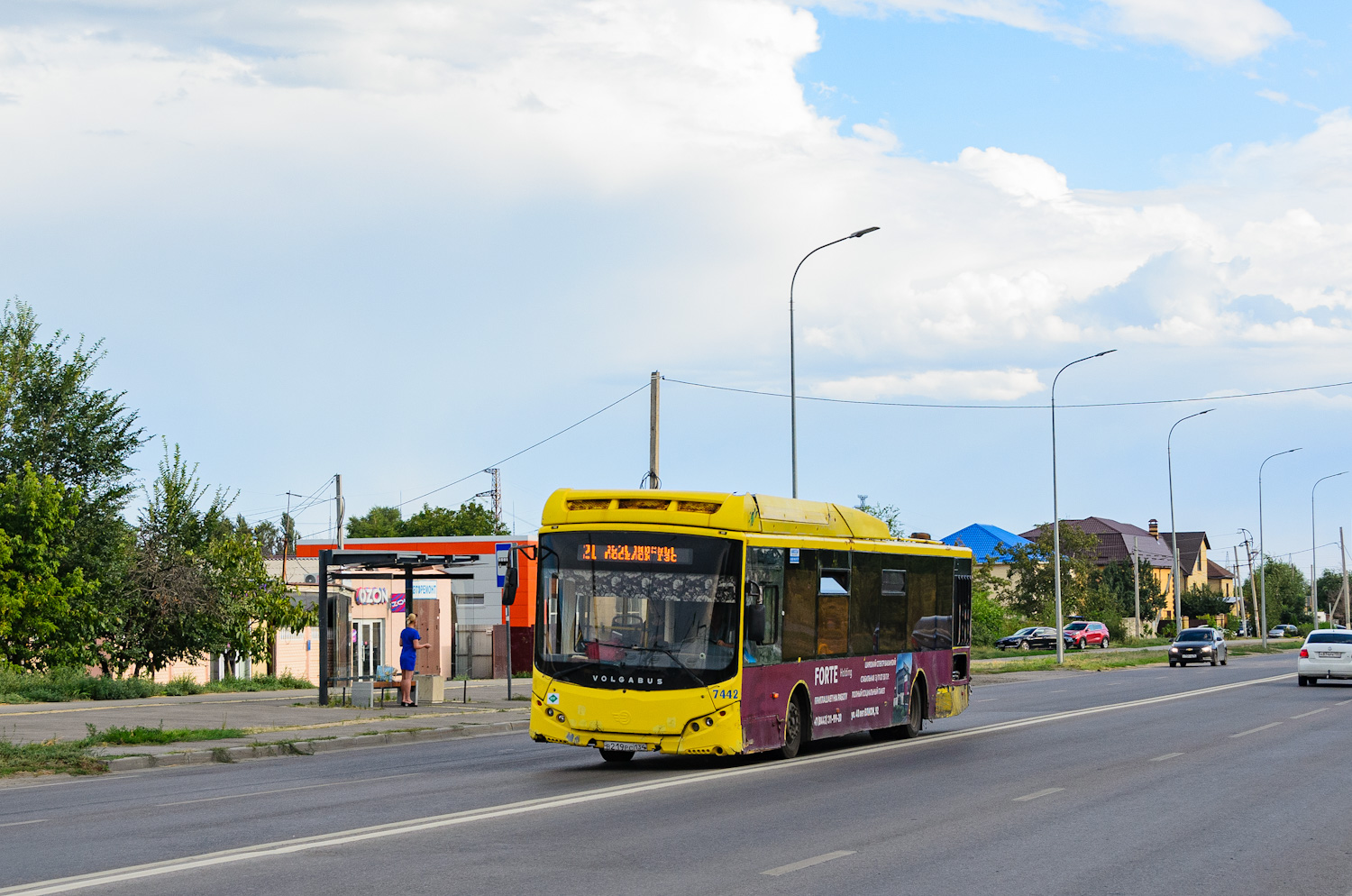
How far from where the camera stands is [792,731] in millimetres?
17062

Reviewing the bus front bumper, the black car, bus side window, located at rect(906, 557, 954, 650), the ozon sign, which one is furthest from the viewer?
the black car

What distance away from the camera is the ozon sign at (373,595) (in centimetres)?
4474

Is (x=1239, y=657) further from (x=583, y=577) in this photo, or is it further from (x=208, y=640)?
(x=583, y=577)

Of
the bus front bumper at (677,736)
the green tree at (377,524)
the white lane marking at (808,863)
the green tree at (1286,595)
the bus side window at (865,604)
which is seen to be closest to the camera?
the white lane marking at (808,863)

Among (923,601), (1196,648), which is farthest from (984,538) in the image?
(923,601)

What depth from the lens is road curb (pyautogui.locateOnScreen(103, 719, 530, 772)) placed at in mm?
17469

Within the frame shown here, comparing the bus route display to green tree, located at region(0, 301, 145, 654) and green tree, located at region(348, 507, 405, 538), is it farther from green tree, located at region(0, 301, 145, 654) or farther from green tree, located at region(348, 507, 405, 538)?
green tree, located at region(348, 507, 405, 538)

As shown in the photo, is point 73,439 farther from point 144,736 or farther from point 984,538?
point 984,538

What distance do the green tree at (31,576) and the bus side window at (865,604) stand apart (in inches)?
822

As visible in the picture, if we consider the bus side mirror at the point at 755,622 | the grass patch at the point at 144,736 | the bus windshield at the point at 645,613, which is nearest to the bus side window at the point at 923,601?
the bus side mirror at the point at 755,622

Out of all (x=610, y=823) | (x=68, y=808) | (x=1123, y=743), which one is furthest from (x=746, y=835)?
(x=1123, y=743)

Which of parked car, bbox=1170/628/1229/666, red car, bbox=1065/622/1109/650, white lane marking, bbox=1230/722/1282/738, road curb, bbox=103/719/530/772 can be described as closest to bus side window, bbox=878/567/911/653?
white lane marking, bbox=1230/722/1282/738

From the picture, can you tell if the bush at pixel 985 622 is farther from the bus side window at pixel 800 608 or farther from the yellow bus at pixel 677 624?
the yellow bus at pixel 677 624

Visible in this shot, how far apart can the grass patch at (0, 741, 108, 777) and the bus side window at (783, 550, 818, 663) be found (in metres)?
8.18
